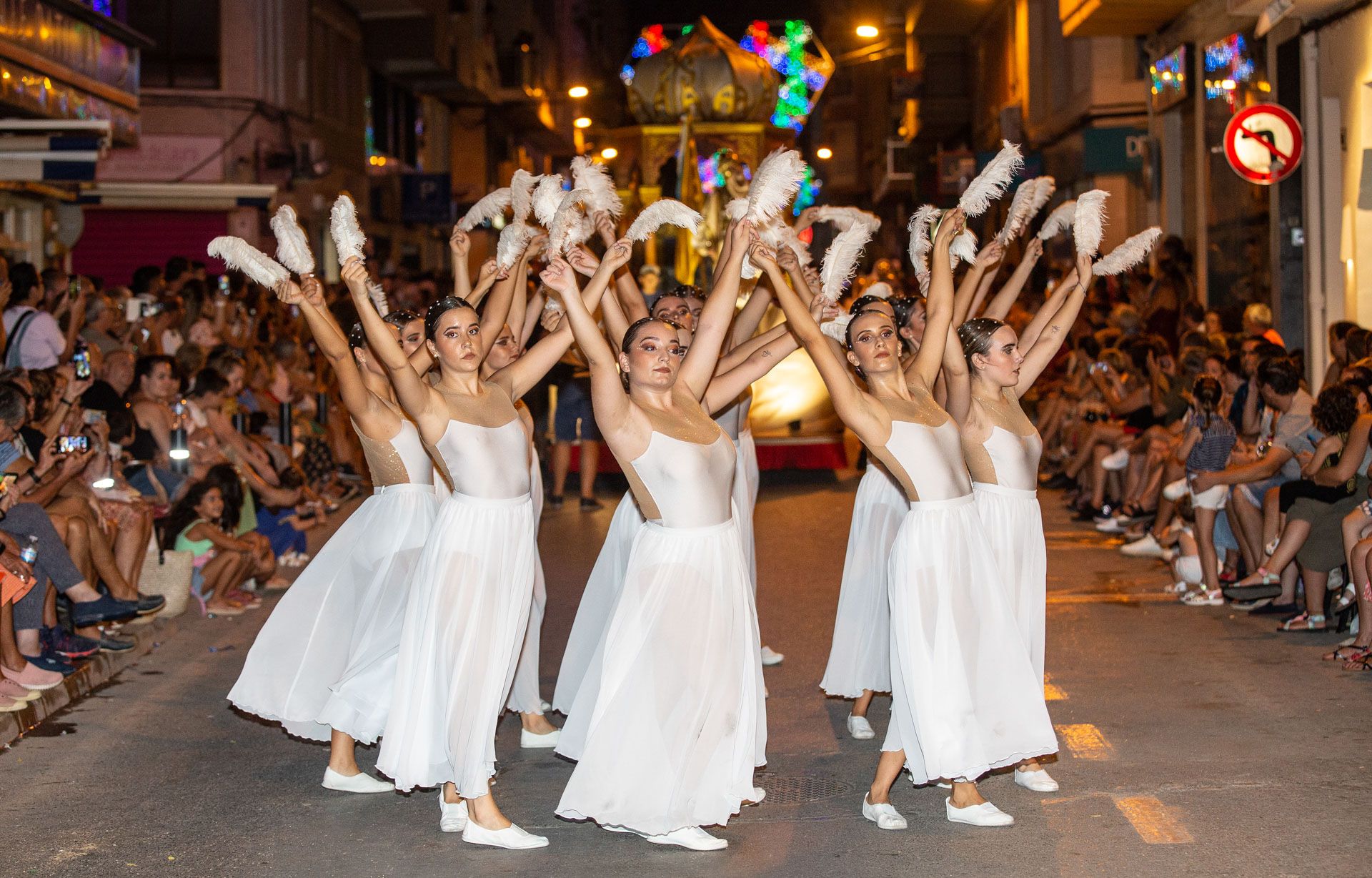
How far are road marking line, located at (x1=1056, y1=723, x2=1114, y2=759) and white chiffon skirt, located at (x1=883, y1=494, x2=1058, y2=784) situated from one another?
907 mm

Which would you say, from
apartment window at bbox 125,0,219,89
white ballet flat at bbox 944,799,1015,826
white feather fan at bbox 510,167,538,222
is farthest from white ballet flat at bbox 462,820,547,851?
Answer: apartment window at bbox 125,0,219,89

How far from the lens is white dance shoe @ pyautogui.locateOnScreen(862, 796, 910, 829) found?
5.68 m

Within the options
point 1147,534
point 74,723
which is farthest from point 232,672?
point 1147,534

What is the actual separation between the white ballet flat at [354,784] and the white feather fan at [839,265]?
8.67ft

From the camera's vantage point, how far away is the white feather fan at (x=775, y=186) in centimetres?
555

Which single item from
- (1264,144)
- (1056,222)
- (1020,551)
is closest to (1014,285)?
(1056,222)

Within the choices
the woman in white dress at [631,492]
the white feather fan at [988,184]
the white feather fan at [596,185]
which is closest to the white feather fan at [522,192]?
the woman in white dress at [631,492]

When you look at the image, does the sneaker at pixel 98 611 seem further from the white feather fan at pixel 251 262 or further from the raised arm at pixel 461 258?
the white feather fan at pixel 251 262

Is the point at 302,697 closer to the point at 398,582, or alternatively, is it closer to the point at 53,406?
the point at 398,582

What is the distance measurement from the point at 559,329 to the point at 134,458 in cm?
537

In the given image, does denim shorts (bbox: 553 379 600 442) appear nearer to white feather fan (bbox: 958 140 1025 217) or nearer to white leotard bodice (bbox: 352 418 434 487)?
white leotard bodice (bbox: 352 418 434 487)

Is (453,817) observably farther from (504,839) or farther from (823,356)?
(823,356)

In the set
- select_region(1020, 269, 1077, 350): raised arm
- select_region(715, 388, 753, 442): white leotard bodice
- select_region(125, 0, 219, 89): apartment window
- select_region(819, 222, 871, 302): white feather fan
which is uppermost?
select_region(125, 0, 219, 89): apartment window

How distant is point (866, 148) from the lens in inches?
2386
